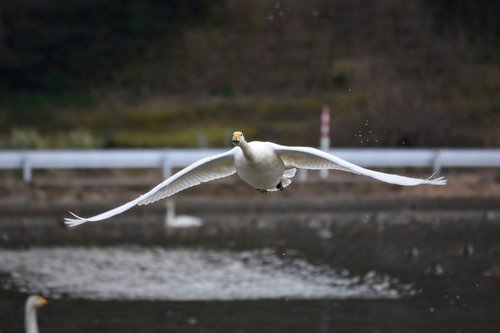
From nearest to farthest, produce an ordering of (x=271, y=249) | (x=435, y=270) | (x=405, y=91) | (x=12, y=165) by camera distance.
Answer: (x=435, y=270)
(x=271, y=249)
(x=12, y=165)
(x=405, y=91)

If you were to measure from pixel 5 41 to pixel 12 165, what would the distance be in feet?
41.3

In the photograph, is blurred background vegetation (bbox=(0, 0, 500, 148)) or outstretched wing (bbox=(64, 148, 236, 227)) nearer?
outstretched wing (bbox=(64, 148, 236, 227))

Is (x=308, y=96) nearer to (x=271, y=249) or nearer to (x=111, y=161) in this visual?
(x=111, y=161)

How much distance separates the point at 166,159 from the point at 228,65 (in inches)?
484

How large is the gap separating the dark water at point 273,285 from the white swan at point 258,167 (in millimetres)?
2991

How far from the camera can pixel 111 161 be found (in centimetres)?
1916

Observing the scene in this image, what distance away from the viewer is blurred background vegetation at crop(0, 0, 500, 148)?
2664 centimetres

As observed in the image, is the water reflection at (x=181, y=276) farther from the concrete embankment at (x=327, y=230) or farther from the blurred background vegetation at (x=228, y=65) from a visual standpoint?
the blurred background vegetation at (x=228, y=65)

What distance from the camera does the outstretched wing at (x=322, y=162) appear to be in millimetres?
7699

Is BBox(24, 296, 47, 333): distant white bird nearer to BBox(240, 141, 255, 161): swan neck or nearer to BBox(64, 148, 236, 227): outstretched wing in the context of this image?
BBox(64, 148, 236, 227): outstretched wing

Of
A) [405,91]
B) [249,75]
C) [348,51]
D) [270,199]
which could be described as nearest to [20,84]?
[249,75]

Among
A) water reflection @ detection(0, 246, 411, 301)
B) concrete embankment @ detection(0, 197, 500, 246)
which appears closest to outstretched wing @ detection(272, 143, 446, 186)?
water reflection @ detection(0, 246, 411, 301)

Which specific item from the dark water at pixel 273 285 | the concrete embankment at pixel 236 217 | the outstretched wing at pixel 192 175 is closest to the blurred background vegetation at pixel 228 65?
the concrete embankment at pixel 236 217

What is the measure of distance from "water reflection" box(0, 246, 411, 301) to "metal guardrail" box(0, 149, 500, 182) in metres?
4.07
